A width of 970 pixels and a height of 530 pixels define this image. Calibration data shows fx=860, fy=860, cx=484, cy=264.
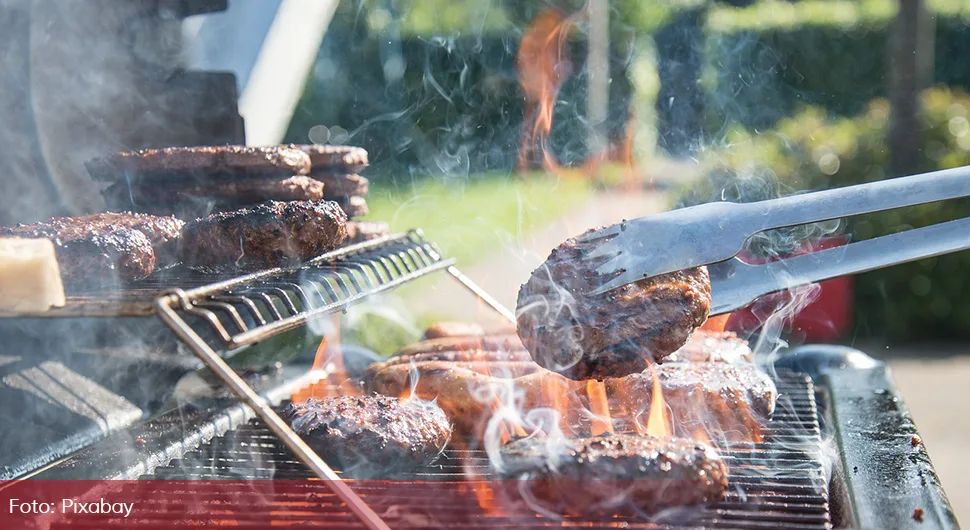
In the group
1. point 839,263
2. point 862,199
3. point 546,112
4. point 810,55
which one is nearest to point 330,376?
point 839,263

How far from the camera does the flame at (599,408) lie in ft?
9.64

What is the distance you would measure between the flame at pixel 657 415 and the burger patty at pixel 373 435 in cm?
69

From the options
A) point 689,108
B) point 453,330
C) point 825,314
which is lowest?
point 453,330

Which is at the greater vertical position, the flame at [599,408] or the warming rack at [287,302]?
the warming rack at [287,302]

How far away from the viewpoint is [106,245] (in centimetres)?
258

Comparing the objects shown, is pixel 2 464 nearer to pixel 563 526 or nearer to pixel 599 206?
pixel 563 526

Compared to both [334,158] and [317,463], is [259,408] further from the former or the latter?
[334,158]

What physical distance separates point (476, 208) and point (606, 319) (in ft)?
43.5

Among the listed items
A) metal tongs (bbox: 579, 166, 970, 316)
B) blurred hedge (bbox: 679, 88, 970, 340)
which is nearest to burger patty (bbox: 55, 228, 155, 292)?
metal tongs (bbox: 579, 166, 970, 316)

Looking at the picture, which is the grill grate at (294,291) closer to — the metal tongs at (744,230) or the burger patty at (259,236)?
the burger patty at (259,236)

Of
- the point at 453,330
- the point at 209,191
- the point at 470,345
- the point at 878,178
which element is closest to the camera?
the point at 209,191

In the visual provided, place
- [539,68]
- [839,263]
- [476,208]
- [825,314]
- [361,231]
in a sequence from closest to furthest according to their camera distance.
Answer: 1. [839,263]
2. [361,231]
3. [825,314]
4. [476,208]
5. [539,68]

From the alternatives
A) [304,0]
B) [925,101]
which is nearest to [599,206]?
[925,101]

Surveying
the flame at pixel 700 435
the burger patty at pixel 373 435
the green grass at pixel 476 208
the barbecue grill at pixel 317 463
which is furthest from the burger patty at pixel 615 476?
the green grass at pixel 476 208
